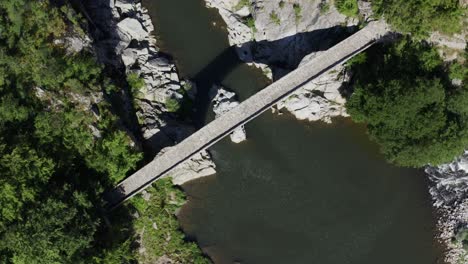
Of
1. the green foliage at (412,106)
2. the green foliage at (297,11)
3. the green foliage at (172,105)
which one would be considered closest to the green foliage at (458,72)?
the green foliage at (412,106)

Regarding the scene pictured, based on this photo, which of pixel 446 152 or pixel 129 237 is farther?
pixel 129 237

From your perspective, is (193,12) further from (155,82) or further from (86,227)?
(86,227)

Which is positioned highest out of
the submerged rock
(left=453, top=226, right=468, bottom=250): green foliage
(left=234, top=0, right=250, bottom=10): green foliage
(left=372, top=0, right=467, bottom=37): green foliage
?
(left=234, top=0, right=250, bottom=10): green foliage

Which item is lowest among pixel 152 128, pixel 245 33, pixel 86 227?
pixel 86 227

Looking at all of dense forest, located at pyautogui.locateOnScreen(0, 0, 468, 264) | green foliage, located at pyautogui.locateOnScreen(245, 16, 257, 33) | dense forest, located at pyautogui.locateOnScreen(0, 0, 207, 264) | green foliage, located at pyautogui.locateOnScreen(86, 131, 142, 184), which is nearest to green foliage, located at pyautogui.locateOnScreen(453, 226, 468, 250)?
dense forest, located at pyautogui.locateOnScreen(0, 0, 468, 264)

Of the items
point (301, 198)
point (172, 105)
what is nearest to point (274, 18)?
point (172, 105)

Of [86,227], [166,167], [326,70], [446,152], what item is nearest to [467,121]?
[446,152]

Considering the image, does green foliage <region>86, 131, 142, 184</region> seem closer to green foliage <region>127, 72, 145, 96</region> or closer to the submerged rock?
the submerged rock
